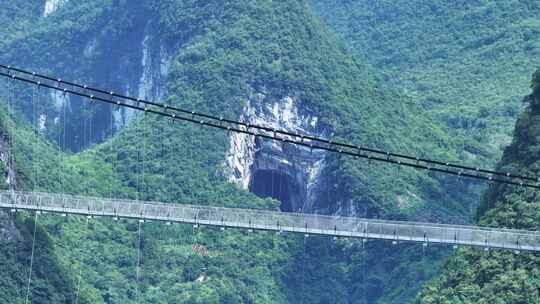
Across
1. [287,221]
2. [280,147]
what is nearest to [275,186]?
[280,147]

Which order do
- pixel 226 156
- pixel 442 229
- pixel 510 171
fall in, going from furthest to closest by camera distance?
1. pixel 226 156
2. pixel 510 171
3. pixel 442 229

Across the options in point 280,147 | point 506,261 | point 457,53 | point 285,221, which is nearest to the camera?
point 506,261

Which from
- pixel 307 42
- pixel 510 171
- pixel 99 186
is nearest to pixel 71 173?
pixel 99 186

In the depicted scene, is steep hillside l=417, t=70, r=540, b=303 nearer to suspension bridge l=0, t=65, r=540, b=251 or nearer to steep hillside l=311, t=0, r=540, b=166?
suspension bridge l=0, t=65, r=540, b=251

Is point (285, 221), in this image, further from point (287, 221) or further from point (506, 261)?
point (506, 261)

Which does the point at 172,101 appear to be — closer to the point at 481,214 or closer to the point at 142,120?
the point at 142,120

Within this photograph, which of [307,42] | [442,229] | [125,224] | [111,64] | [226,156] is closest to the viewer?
[442,229]

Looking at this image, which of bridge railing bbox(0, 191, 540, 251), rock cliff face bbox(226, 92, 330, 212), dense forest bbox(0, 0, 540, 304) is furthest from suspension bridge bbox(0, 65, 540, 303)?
rock cliff face bbox(226, 92, 330, 212)
